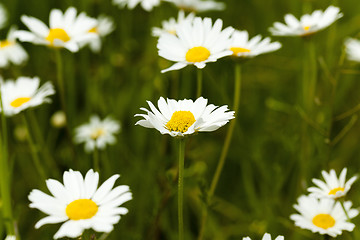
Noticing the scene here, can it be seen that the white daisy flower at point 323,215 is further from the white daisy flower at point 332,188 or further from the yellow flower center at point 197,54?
the yellow flower center at point 197,54

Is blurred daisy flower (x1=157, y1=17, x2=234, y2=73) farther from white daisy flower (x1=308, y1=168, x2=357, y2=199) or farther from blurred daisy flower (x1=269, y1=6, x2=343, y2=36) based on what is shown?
white daisy flower (x1=308, y1=168, x2=357, y2=199)

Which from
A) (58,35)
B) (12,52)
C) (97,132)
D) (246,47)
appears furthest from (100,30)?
(246,47)

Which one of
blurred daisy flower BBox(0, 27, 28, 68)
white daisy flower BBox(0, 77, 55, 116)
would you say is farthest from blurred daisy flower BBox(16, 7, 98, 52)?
blurred daisy flower BBox(0, 27, 28, 68)

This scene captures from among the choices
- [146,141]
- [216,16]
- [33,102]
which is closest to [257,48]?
[33,102]

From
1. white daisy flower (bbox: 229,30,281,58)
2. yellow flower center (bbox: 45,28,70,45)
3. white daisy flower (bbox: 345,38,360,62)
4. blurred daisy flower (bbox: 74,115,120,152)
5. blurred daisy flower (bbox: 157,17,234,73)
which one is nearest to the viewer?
blurred daisy flower (bbox: 157,17,234,73)

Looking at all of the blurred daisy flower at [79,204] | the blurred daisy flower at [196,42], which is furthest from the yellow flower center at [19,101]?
the blurred daisy flower at [79,204]

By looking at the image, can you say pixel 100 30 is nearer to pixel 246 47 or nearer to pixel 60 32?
pixel 60 32
